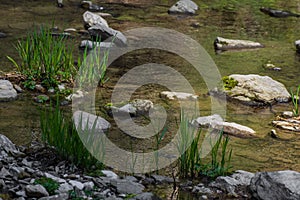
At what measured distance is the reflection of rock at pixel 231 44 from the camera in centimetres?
1134

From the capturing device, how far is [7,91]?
25.0 feet

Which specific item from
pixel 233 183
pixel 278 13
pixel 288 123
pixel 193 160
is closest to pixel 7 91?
pixel 193 160

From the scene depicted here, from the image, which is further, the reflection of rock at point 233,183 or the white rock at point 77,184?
the reflection of rock at point 233,183

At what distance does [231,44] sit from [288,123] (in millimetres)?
4282

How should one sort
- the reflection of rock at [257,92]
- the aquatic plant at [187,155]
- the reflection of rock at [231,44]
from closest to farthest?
the aquatic plant at [187,155] → the reflection of rock at [257,92] → the reflection of rock at [231,44]

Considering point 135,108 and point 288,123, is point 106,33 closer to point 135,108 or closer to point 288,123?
point 135,108

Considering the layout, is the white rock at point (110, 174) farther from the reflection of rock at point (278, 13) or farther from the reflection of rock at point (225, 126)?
the reflection of rock at point (278, 13)

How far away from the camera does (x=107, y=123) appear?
686 cm

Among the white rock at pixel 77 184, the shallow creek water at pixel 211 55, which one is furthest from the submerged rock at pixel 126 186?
the shallow creek water at pixel 211 55

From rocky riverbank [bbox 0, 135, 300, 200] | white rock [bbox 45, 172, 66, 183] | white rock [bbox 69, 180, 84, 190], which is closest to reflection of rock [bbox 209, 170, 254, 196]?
rocky riverbank [bbox 0, 135, 300, 200]

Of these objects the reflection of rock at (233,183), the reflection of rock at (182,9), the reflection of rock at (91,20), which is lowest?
the reflection of rock at (233,183)

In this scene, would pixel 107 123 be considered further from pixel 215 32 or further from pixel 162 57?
pixel 215 32

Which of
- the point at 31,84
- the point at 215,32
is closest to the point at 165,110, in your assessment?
the point at 31,84

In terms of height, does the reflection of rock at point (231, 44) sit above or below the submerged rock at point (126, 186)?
above
